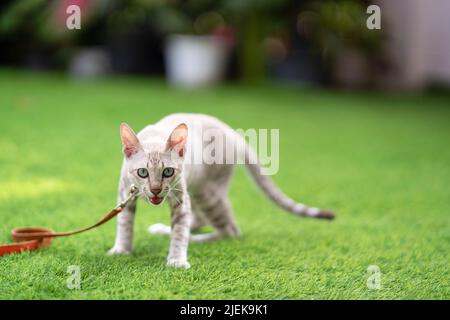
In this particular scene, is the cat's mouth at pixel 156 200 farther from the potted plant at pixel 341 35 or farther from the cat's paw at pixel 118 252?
the potted plant at pixel 341 35

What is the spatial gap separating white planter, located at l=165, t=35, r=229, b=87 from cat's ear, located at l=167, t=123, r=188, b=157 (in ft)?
15.1

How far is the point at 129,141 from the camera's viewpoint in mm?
2039

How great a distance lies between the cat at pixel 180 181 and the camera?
2025mm

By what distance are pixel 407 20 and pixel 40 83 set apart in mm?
4049

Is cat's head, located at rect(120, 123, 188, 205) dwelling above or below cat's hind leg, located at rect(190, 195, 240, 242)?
above

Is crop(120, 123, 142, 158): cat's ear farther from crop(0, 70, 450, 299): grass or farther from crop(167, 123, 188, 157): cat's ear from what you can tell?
crop(0, 70, 450, 299): grass

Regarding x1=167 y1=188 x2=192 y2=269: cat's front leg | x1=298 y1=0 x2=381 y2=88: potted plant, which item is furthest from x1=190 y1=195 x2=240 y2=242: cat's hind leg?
x1=298 y1=0 x2=381 y2=88: potted plant

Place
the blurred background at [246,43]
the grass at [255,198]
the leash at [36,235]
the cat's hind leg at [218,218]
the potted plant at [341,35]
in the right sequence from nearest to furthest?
the grass at [255,198] < the leash at [36,235] < the cat's hind leg at [218,218] < the blurred background at [246,43] < the potted plant at [341,35]

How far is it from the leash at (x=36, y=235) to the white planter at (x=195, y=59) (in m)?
4.43

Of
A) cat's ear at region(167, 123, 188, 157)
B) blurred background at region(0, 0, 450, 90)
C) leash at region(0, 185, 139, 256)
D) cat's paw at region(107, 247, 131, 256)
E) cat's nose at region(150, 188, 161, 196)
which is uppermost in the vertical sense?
blurred background at region(0, 0, 450, 90)

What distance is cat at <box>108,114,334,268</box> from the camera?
2.03 meters

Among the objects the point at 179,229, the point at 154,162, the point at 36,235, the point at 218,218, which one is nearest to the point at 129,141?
the point at 154,162

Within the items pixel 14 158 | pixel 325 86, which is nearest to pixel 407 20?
pixel 325 86

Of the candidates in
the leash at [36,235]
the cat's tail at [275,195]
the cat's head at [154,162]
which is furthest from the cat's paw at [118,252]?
the cat's tail at [275,195]
